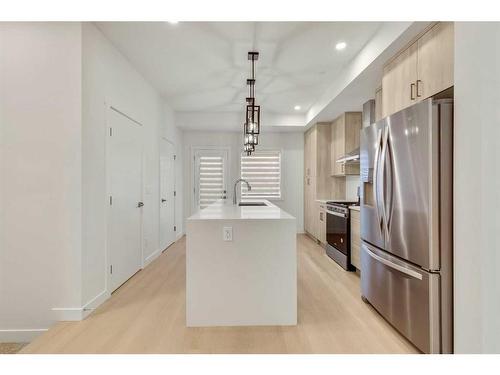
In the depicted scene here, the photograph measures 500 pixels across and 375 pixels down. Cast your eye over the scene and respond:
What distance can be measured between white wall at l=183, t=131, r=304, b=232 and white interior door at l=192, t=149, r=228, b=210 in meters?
0.14

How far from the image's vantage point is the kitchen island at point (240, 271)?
243 centimetres

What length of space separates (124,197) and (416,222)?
307cm

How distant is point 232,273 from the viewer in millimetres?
2438

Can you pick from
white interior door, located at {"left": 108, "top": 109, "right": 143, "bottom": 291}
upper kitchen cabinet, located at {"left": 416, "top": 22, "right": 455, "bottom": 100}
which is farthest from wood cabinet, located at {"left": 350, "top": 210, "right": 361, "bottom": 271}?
white interior door, located at {"left": 108, "top": 109, "right": 143, "bottom": 291}

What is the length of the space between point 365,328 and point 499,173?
1785 millimetres

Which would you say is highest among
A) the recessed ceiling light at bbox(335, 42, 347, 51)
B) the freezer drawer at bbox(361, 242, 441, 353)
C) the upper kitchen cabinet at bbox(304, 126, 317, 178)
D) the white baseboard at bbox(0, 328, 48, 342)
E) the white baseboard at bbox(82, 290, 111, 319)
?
the recessed ceiling light at bbox(335, 42, 347, 51)

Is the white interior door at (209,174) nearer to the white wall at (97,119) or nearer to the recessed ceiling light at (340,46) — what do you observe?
the white wall at (97,119)

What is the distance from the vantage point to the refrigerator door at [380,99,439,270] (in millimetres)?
1926

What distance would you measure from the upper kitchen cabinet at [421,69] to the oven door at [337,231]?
1746 millimetres

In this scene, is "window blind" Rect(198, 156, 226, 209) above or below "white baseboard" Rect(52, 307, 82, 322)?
above

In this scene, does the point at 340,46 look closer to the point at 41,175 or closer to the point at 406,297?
the point at 406,297

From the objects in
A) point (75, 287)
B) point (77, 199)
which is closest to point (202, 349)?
point (75, 287)

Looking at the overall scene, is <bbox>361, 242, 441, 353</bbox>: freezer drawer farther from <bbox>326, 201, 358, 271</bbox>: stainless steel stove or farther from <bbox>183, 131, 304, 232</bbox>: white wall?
<bbox>183, 131, 304, 232</bbox>: white wall
